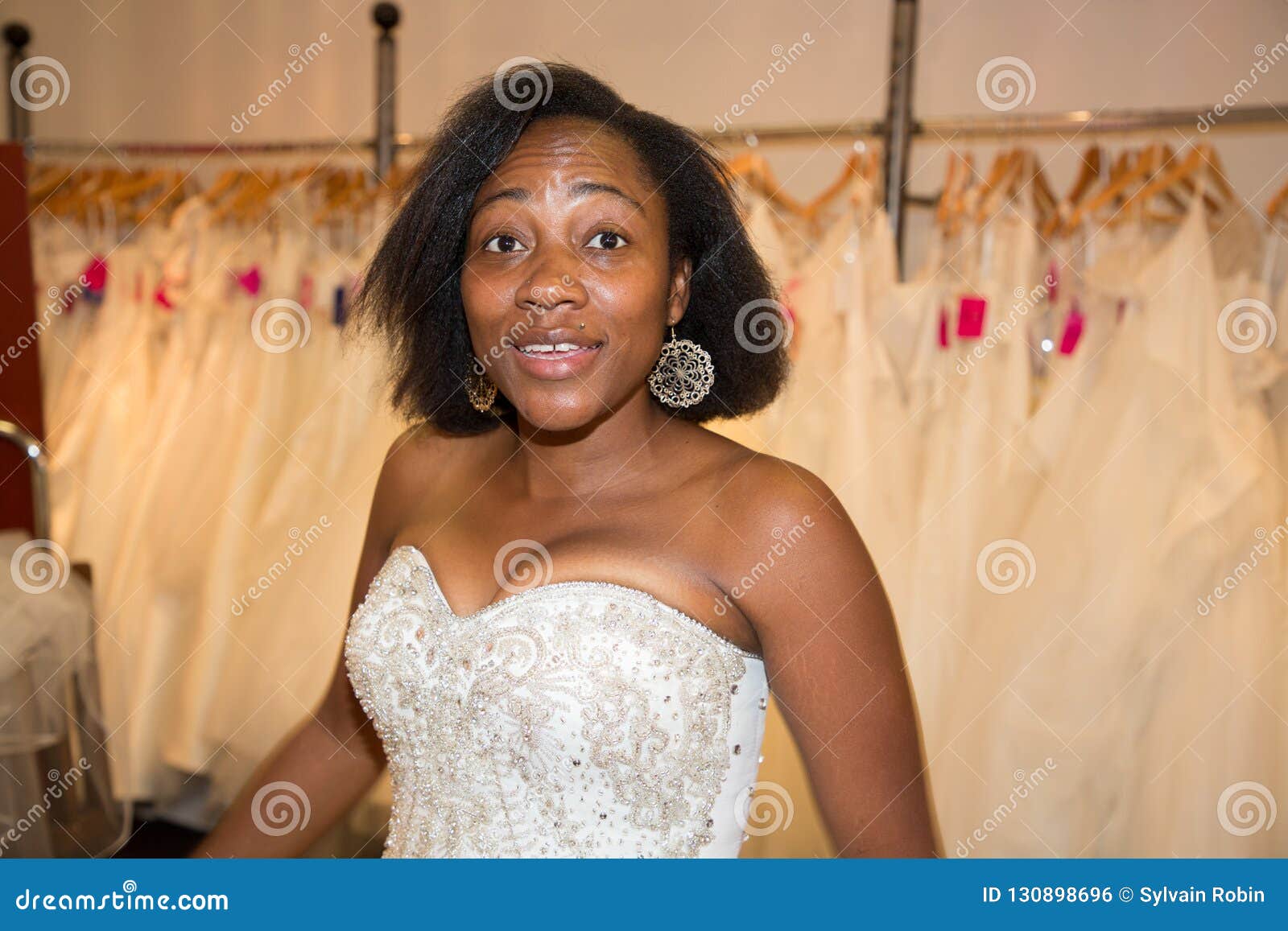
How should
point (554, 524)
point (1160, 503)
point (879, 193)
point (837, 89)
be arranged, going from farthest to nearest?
1. point (837, 89)
2. point (879, 193)
3. point (1160, 503)
4. point (554, 524)

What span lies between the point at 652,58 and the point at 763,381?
148cm

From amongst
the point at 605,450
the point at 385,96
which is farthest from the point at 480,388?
the point at 385,96

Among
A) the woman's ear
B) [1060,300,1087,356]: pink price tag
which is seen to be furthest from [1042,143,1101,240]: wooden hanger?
the woman's ear

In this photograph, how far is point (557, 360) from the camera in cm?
92

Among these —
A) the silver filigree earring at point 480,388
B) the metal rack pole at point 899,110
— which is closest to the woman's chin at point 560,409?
the silver filigree earring at point 480,388

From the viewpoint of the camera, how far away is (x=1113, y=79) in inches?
82.0

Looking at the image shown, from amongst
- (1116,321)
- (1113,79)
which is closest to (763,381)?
(1116,321)

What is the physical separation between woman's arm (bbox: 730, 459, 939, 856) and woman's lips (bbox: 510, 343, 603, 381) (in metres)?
0.20

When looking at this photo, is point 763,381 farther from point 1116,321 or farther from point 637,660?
point 1116,321

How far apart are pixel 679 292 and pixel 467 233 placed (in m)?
0.21

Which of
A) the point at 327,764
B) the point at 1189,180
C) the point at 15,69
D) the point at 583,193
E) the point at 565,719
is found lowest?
the point at 327,764

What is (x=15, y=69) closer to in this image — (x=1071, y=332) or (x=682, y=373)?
(x=682, y=373)

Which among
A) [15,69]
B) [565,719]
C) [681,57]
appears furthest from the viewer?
[15,69]
